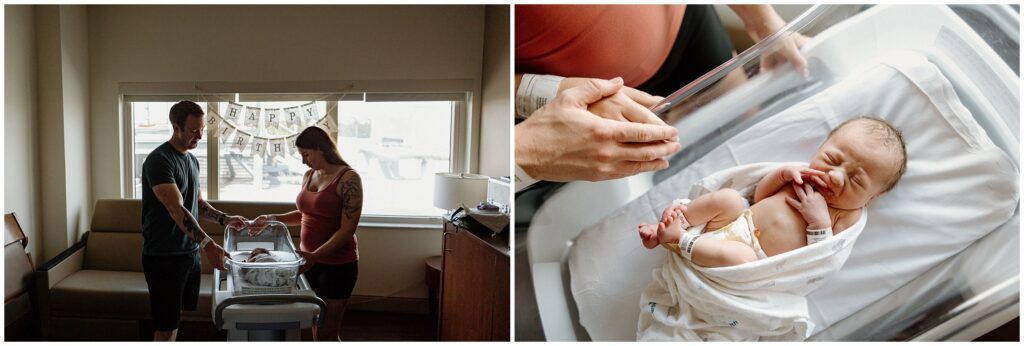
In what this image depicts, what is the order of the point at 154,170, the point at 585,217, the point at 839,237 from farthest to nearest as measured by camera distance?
the point at 154,170 → the point at 585,217 → the point at 839,237

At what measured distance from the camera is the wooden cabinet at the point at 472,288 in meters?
1.49

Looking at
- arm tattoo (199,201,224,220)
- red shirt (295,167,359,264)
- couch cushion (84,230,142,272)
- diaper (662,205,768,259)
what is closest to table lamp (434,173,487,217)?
red shirt (295,167,359,264)

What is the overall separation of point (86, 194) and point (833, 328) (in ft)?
5.94

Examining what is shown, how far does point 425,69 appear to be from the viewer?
1555 mm

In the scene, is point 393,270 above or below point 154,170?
below

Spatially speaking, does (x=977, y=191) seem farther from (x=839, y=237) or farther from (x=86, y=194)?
(x=86, y=194)

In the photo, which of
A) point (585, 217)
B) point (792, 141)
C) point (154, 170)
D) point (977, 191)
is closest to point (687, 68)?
point (792, 141)

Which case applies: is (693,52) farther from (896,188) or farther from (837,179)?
(896,188)

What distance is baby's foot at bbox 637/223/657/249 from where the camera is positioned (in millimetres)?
1173

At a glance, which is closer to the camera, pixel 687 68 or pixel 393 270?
pixel 687 68

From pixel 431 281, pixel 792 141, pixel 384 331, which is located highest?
pixel 792 141

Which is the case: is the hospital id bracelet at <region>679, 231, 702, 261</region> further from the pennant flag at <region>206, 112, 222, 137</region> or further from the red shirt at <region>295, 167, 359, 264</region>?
the pennant flag at <region>206, 112, 222, 137</region>

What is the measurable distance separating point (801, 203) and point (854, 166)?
0.12 metres

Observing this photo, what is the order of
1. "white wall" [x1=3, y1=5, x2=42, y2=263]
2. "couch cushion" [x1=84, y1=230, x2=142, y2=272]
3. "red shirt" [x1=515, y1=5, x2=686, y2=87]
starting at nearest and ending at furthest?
"red shirt" [x1=515, y1=5, x2=686, y2=87], "white wall" [x1=3, y1=5, x2=42, y2=263], "couch cushion" [x1=84, y1=230, x2=142, y2=272]
